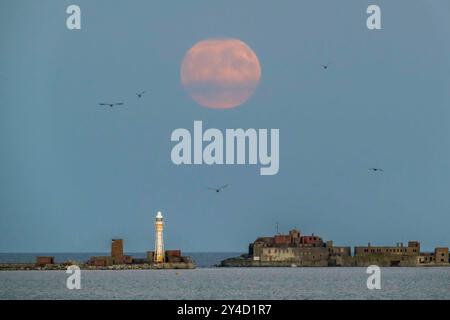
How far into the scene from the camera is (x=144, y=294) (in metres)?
146
